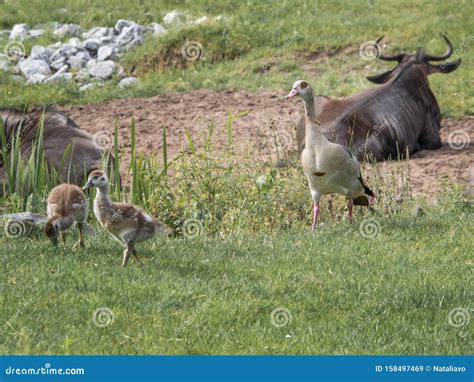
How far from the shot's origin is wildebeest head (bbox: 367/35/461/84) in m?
15.6

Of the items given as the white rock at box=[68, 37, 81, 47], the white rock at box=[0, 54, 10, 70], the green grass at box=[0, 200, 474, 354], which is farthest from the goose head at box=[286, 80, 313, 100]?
the white rock at box=[68, 37, 81, 47]

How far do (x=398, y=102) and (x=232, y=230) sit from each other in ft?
19.3

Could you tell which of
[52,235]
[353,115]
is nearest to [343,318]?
[52,235]

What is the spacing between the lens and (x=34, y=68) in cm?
1938

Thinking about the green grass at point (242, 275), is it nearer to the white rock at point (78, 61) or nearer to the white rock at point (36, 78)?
the white rock at point (36, 78)

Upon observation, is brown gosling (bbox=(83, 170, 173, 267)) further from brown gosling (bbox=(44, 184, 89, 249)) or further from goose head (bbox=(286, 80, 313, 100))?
goose head (bbox=(286, 80, 313, 100))

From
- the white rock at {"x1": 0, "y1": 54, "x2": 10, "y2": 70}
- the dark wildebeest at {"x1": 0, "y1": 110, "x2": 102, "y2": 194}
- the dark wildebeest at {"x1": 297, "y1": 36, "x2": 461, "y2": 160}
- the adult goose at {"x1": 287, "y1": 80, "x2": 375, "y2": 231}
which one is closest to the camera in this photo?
the adult goose at {"x1": 287, "y1": 80, "x2": 375, "y2": 231}

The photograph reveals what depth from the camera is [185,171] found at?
10461 millimetres

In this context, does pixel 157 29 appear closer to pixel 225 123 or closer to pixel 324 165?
pixel 225 123

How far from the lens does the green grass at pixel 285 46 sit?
57.6 ft

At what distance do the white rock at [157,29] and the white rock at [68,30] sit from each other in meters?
1.51

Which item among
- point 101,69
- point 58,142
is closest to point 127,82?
point 101,69

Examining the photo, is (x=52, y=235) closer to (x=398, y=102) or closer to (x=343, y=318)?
(x=343, y=318)

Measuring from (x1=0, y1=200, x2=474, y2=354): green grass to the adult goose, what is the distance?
576mm
